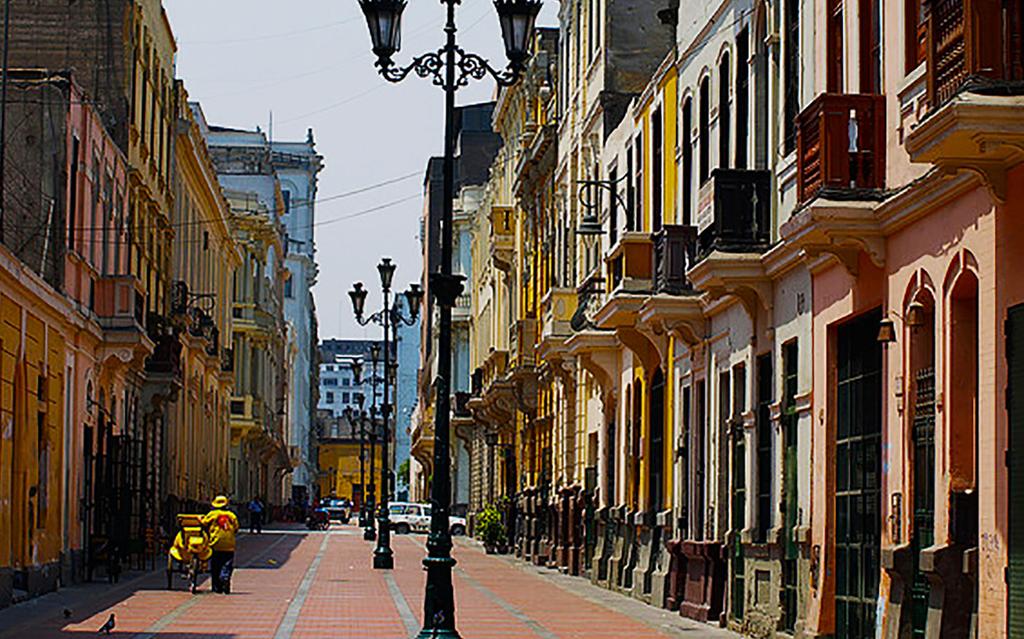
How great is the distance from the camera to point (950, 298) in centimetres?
1552

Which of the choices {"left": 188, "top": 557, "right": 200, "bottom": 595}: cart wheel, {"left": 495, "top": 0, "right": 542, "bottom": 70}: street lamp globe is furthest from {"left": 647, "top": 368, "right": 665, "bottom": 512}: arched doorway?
{"left": 495, "top": 0, "right": 542, "bottom": 70}: street lamp globe

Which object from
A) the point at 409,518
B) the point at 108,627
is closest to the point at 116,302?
the point at 108,627

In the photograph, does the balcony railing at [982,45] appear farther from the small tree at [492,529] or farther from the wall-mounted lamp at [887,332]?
the small tree at [492,529]

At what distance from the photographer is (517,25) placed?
19781mm

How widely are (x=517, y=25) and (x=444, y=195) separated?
1904 millimetres

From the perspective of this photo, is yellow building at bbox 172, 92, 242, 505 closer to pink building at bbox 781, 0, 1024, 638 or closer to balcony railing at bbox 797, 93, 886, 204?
→ pink building at bbox 781, 0, 1024, 638

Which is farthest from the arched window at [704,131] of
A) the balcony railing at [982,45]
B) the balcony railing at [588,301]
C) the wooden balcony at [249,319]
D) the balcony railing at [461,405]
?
the wooden balcony at [249,319]

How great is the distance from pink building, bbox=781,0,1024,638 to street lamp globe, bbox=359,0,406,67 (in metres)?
4.20

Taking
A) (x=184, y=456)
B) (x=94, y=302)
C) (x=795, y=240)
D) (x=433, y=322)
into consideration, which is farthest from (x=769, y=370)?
(x=433, y=322)

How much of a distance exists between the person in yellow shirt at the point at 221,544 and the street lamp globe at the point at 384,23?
41.7 ft

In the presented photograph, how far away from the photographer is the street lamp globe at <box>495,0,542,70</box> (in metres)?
19.7

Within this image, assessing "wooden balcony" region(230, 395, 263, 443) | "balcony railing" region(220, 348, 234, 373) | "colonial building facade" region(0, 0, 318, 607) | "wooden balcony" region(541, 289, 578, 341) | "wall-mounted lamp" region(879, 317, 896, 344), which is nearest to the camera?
"wall-mounted lamp" region(879, 317, 896, 344)

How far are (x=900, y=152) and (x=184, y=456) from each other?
38223 millimetres

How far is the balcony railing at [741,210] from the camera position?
21969 mm
